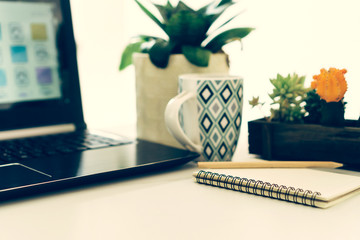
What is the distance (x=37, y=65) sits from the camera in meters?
0.71

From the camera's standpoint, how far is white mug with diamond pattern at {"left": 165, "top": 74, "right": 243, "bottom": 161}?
547 mm

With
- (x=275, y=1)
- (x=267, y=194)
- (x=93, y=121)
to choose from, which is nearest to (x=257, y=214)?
(x=267, y=194)

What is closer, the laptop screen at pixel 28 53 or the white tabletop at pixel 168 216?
the white tabletop at pixel 168 216

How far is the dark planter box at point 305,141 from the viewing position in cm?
49

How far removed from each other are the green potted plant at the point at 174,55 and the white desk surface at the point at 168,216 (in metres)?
0.23

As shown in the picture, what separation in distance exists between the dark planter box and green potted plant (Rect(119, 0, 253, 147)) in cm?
13

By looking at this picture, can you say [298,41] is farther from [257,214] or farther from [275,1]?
[257,214]

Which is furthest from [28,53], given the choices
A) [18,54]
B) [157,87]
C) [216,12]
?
[216,12]

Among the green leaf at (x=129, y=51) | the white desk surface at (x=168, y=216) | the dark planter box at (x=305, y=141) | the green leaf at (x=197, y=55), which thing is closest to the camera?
the white desk surface at (x=168, y=216)

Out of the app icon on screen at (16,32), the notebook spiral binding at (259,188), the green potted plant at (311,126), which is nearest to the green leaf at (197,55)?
the green potted plant at (311,126)

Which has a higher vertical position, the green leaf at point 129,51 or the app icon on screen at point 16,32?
the app icon on screen at point 16,32

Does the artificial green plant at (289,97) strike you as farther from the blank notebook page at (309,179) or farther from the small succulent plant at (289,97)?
the blank notebook page at (309,179)

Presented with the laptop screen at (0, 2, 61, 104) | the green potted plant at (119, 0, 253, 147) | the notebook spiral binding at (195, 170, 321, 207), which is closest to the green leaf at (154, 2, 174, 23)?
the green potted plant at (119, 0, 253, 147)

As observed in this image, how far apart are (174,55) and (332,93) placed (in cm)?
26
